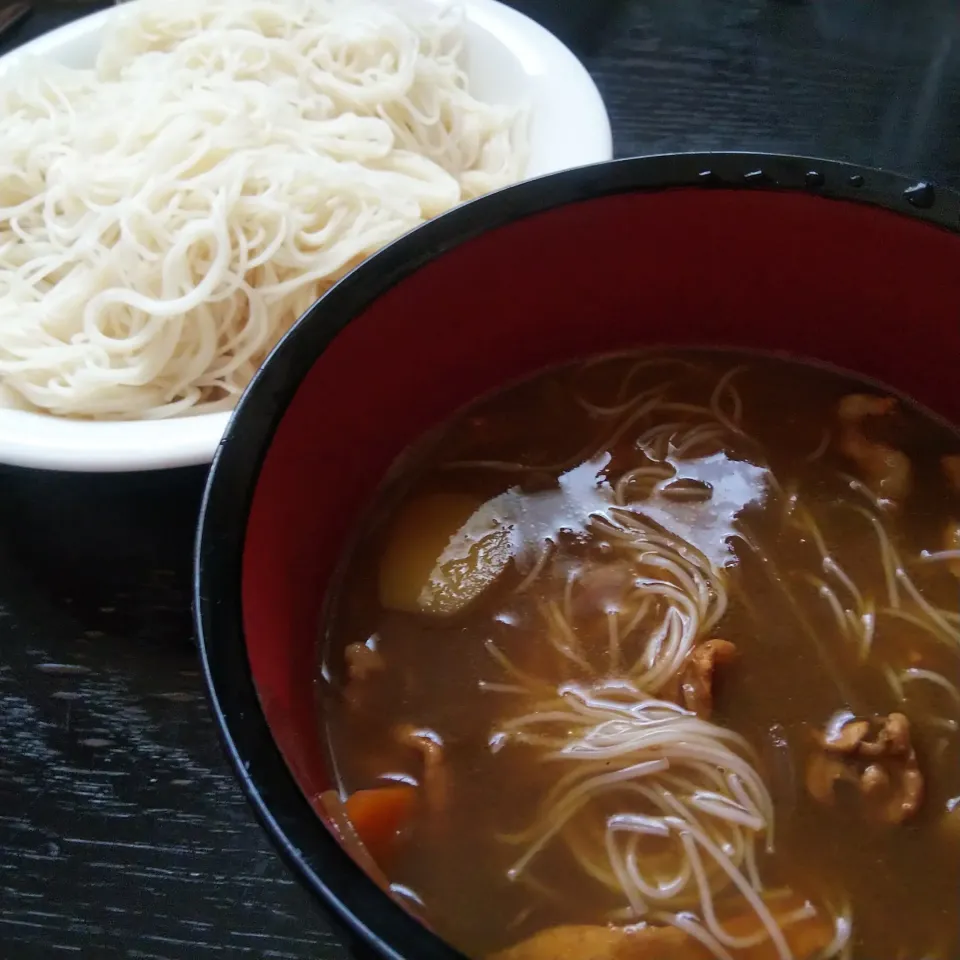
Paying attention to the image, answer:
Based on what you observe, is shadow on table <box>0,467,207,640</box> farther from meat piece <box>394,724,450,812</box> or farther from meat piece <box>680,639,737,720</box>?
meat piece <box>680,639,737,720</box>

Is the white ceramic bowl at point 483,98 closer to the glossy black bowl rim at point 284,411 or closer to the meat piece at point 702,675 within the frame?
the glossy black bowl rim at point 284,411

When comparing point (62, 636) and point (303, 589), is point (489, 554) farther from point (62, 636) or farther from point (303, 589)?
point (62, 636)

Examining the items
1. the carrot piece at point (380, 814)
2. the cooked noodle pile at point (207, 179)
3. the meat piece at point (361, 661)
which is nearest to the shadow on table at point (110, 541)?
the cooked noodle pile at point (207, 179)

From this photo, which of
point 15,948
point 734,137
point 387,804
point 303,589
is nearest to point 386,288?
point 303,589

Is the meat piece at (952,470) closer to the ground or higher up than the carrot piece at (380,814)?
higher up

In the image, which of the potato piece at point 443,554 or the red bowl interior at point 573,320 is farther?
the potato piece at point 443,554

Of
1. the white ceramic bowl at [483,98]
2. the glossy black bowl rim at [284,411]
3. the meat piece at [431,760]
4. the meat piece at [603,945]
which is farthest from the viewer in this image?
the white ceramic bowl at [483,98]
